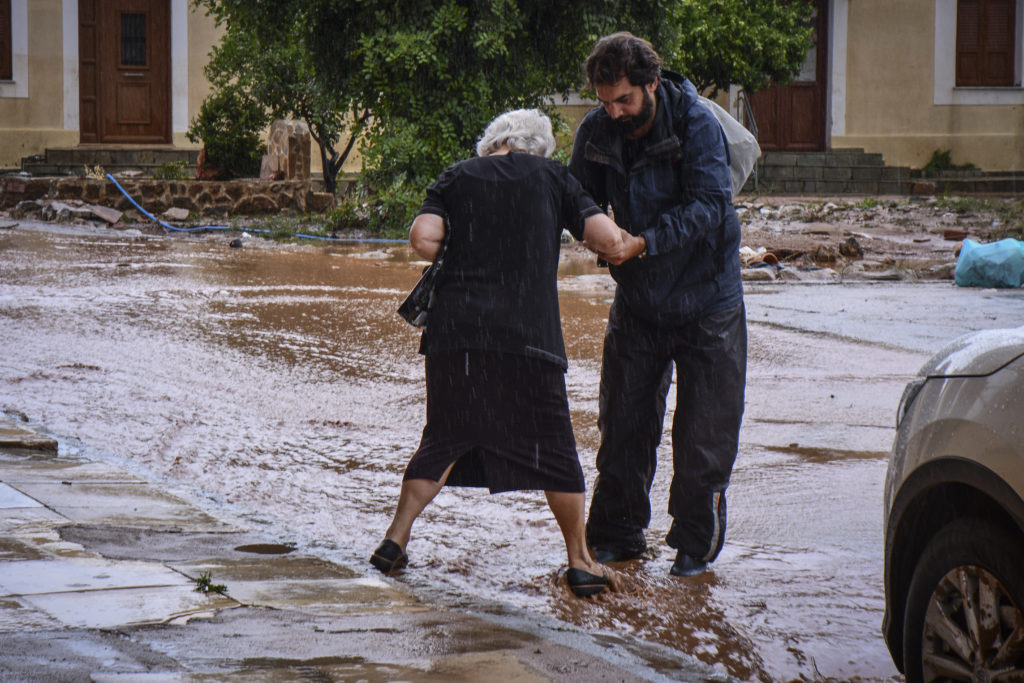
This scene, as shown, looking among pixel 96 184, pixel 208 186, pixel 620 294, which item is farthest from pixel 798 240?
pixel 620 294

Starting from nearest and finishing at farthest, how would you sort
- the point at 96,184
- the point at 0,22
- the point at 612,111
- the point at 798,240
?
1. the point at 612,111
2. the point at 798,240
3. the point at 96,184
4. the point at 0,22

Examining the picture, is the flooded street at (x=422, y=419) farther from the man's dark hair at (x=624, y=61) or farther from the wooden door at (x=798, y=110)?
the wooden door at (x=798, y=110)

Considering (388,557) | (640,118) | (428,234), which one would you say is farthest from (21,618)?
(640,118)

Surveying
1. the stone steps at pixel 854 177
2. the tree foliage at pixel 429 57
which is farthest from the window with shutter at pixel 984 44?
the tree foliage at pixel 429 57

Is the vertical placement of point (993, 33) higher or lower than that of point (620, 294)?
higher

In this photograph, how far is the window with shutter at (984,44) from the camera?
2658 cm

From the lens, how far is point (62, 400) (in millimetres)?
7113

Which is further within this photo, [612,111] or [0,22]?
[0,22]

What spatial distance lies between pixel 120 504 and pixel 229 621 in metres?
1.58

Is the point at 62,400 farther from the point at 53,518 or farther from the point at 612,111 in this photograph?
the point at 612,111

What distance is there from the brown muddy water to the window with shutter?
674 inches

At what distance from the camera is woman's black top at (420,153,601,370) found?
4.11 meters

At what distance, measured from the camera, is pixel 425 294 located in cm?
420

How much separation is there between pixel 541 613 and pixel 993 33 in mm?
25782
